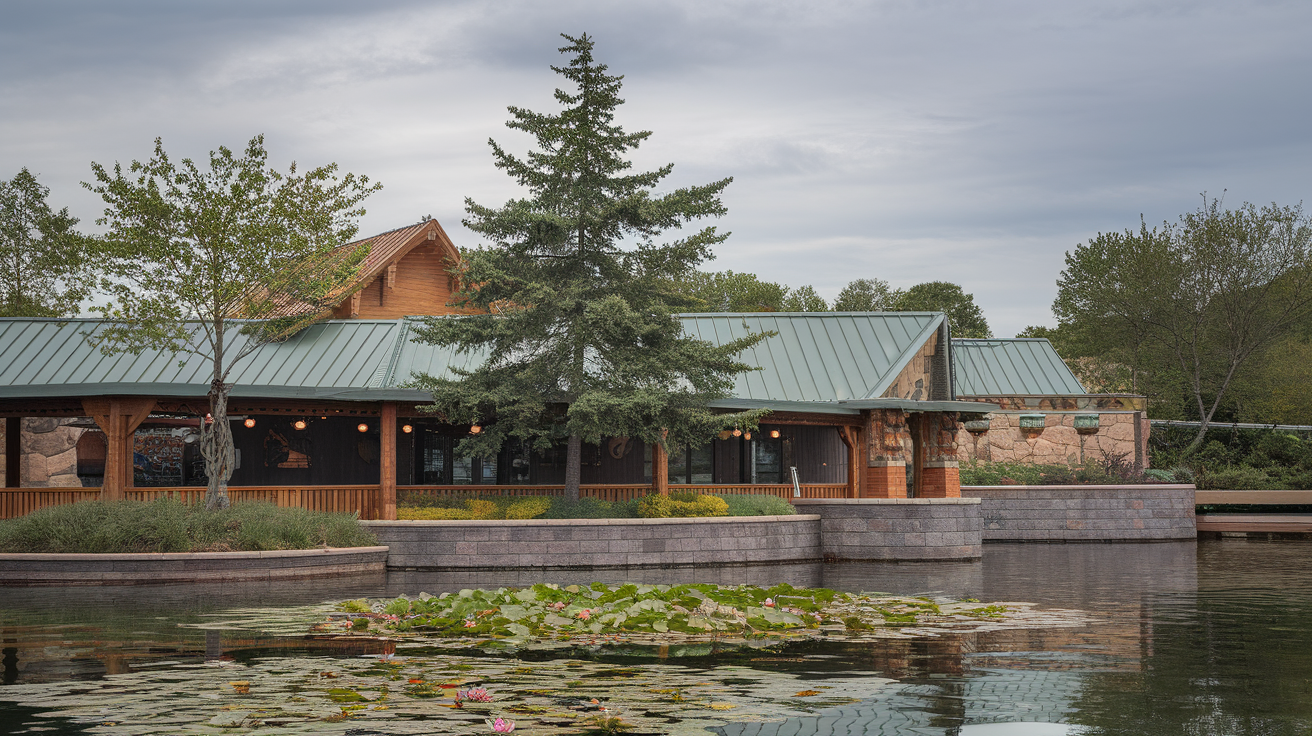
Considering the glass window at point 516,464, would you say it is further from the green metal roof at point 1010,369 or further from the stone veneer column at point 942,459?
the green metal roof at point 1010,369

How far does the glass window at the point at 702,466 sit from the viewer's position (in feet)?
90.9

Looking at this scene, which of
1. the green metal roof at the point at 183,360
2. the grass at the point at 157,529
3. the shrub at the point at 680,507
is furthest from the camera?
the green metal roof at the point at 183,360

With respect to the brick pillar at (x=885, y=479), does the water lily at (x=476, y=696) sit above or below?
below

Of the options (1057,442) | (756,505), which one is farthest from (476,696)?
(1057,442)

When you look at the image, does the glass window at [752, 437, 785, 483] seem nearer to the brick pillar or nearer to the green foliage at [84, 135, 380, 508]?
the brick pillar

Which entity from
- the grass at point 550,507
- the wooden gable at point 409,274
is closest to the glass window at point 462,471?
the grass at point 550,507

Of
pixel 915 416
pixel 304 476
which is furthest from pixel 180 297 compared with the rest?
pixel 915 416

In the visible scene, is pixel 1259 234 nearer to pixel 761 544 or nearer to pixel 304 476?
pixel 761 544

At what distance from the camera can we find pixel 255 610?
511 inches

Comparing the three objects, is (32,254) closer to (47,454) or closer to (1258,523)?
(47,454)

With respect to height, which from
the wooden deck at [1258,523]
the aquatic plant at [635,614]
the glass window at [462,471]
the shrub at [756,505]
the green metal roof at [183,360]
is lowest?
the wooden deck at [1258,523]

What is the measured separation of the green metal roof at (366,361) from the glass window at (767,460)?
6.46 feet

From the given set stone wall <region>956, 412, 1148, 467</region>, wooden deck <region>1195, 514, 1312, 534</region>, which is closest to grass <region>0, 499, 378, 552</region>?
stone wall <region>956, 412, 1148, 467</region>

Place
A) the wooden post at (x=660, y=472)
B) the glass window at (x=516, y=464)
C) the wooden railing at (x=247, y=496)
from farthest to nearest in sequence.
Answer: the glass window at (x=516, y=464)
the wooden post at (x=660, y=472)
the wooden railing at (x=247, y=496)
